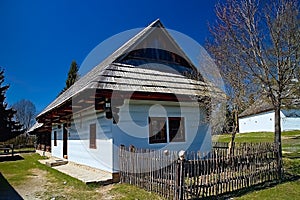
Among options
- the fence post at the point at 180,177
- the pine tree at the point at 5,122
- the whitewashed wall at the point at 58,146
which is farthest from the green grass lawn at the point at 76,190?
the pine tree at the point at 5,122

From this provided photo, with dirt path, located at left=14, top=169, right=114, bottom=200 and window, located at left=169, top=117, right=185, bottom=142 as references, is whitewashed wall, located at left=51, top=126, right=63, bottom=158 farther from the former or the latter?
window, located at left=169, top=117, right=185, bottom=142

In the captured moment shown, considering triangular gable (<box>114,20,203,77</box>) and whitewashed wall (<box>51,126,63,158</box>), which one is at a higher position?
triangular gable (<box>114,20,203,77</box>)

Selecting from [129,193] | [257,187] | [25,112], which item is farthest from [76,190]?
[25,112]

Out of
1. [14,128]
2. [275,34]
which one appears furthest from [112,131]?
[14,128]

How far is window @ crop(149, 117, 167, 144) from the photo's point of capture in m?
9.59

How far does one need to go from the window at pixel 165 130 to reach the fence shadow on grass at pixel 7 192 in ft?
15.1

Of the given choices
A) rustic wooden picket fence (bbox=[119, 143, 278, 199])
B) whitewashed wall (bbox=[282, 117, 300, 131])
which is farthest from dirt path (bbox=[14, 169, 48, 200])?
whitewashed wall (bbox=[282, 117, 300, 131])

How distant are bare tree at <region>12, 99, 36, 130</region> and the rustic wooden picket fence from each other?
55.4 metres

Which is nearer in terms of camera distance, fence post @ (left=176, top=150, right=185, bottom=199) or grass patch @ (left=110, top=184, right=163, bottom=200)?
fence post @ (left=176, top=150, right=185, bottom=199)

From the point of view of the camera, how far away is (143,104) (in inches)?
373

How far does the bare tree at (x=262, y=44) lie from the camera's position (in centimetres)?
866

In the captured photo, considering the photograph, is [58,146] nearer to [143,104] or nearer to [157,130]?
[157,130]

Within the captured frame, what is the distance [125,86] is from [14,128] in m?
30.0

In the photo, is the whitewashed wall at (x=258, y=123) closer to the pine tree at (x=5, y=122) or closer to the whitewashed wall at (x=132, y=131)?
the whitewashed wall at (x=132, y=131)
